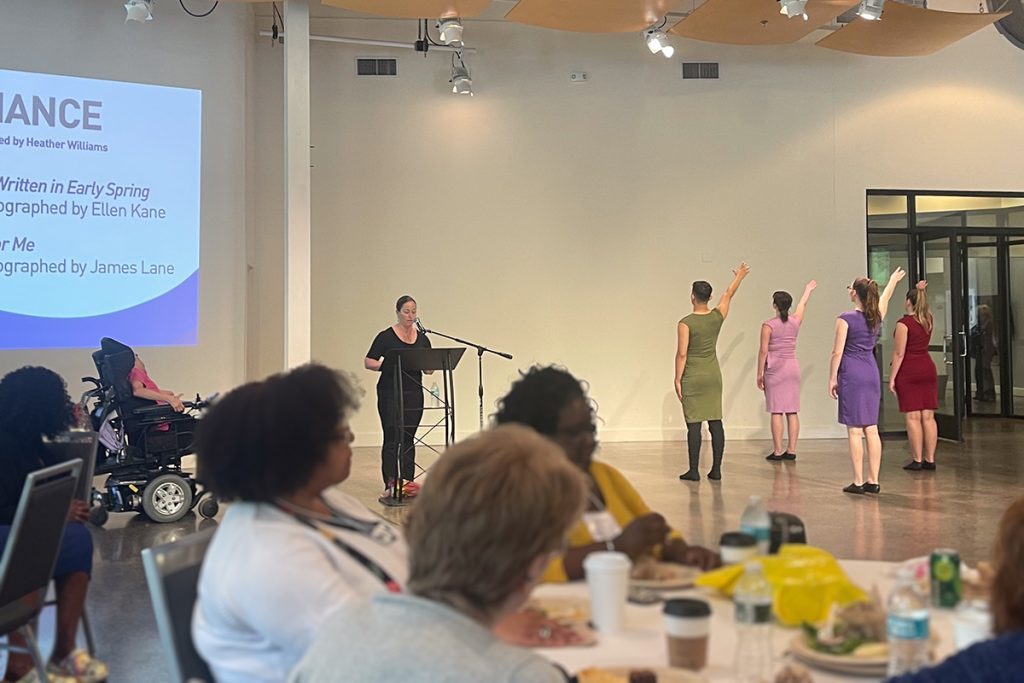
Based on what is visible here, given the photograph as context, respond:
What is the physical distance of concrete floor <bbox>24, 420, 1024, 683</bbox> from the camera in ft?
13.1

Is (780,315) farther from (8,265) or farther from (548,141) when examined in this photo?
(8,265)

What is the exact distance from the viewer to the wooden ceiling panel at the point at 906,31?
348 inches

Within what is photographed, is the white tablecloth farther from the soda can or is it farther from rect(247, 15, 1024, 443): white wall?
rect(247, 15, 1024, 443): white wall

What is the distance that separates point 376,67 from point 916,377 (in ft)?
20.1

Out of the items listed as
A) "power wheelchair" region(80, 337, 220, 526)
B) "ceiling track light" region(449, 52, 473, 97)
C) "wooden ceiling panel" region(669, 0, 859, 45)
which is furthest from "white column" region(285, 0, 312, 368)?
"wooden ceiling panel" region(669, 0, 859, 45)

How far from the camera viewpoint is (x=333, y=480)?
76.2 inches

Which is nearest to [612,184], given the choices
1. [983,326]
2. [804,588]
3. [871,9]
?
[871,9]

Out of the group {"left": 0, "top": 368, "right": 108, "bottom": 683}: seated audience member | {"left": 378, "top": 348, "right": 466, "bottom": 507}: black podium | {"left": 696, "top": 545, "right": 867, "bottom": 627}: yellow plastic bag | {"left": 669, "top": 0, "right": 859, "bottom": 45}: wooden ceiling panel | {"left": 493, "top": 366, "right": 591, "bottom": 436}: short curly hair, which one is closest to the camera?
{"left": 696, "top": 545, "right": 867, "bottom": 627}: yellow plastic bag

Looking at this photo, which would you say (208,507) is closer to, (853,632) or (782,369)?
(853,632)

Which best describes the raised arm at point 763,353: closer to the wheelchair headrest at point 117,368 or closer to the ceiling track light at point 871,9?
the ceiling track light at point 871,9

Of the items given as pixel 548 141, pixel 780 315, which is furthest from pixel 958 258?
pixel 548 141

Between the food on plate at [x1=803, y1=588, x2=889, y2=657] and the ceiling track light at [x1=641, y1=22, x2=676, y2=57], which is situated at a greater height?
the ceiling track light at [x1=641, y1=22, x2=676, y2=57]

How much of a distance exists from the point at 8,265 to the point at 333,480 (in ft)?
22.3

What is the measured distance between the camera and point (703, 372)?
7777mm
